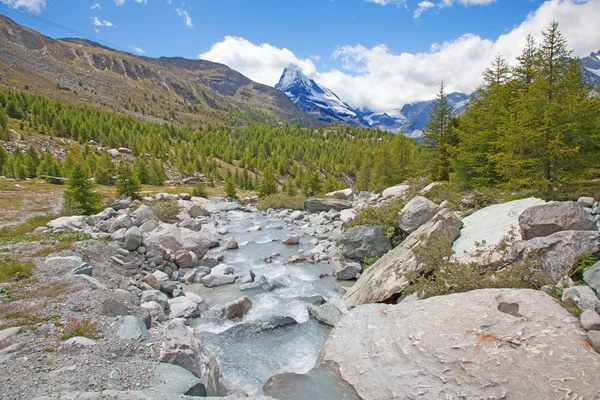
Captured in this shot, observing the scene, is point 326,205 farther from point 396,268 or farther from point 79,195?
point 396,268

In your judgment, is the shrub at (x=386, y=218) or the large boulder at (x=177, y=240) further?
the large boulder at (x=177, y=240)

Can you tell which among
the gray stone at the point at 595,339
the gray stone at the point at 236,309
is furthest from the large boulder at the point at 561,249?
the gray stone at the point at 236,309

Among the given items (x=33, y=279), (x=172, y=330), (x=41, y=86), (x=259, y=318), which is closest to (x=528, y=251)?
(x=259, y=318)

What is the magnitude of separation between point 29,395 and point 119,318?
3519 millimetres

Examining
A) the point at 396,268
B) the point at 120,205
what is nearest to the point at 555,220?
Answer: the point at 396,268

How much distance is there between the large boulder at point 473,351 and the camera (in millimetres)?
5770

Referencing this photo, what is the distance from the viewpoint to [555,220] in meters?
9.27

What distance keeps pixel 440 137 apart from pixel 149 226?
95.9 ft

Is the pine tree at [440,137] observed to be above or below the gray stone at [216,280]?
above

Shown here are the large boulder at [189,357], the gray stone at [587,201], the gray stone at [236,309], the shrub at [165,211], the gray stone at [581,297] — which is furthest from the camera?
the shrub at [165,211]

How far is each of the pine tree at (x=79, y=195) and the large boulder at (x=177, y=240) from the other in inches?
441

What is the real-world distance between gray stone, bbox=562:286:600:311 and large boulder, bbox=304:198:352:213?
29.6 m

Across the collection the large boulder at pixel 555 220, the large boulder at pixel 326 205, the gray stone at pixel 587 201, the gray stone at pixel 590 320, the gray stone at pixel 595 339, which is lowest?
the large boulder at pixel 326 205

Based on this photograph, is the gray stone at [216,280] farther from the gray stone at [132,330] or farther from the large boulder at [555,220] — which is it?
the large boulder at [555,220]
